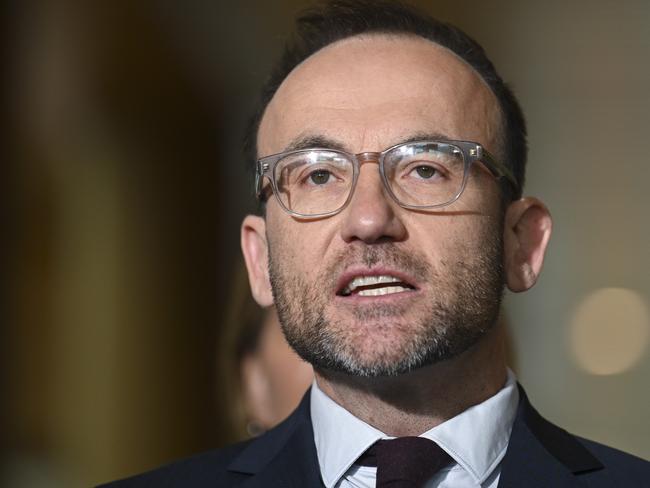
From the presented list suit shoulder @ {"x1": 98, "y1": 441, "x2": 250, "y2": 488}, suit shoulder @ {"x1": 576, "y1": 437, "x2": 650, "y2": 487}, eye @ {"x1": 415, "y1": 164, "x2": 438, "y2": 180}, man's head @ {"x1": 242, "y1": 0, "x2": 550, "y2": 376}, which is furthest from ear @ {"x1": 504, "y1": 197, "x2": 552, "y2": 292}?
suit shoulder @ {"x1": 98, "y1": 441, "x2": 250, "y2": 488}

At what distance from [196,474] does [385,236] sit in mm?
677

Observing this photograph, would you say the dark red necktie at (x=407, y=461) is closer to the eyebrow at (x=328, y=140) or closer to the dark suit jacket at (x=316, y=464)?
the dark suit jacket at (x=316, y=464)

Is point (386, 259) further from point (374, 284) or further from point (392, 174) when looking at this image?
point (392, 174)

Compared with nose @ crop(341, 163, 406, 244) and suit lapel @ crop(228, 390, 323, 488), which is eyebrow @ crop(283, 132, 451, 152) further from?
suit lapel @ crop(228, 390, 323, 488)

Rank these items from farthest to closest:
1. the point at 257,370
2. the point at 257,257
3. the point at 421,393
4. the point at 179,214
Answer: the point at 179,214 < the point at 257,370 < the point at 257,257 < the point at 421,393

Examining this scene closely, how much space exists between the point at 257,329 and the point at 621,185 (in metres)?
2.28

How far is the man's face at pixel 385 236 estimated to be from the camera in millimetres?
1896

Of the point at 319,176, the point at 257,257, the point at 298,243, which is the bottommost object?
the point at 257,257

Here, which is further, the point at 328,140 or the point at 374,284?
the point at 328,140

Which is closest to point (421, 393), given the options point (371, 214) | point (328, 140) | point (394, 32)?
point (371, 214)

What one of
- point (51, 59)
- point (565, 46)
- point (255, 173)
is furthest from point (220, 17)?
point (255, 173)

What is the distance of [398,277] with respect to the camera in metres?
1.90

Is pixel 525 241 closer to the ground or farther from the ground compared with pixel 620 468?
farther from the ground

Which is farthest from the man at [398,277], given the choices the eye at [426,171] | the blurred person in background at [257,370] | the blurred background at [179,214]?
the blurred background at [179,214]
